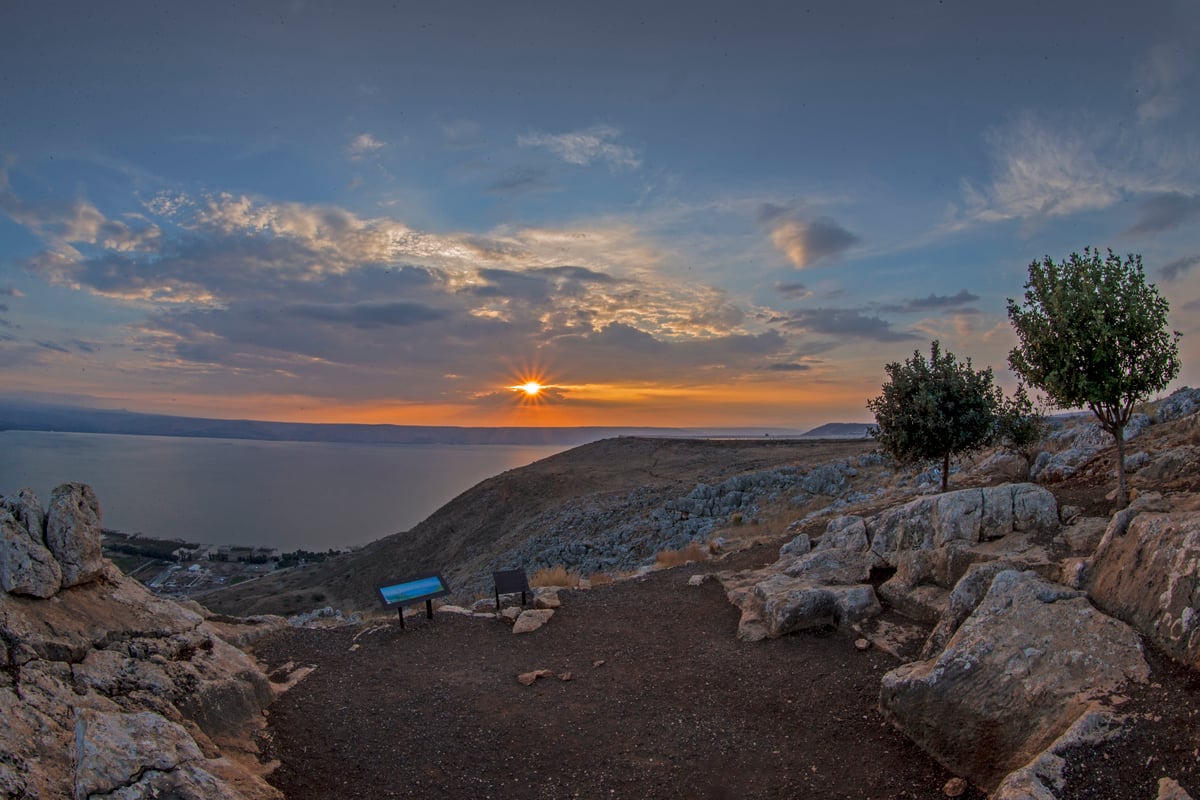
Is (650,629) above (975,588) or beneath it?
beneath

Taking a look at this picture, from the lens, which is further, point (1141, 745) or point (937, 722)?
point (937, 722)

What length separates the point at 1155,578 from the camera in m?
7.07

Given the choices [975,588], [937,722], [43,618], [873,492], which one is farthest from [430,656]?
[873,492]

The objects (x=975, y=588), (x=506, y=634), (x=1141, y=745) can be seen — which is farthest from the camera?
(x=506, y=634)

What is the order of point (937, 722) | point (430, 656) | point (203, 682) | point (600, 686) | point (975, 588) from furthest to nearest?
point (430, 656) → point (600, 686) → point (975, 588) → point (203, 682) → point (937, 722)

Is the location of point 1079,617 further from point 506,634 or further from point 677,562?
point 677,562

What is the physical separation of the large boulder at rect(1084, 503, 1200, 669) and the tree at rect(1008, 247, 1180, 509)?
3832 millimetres

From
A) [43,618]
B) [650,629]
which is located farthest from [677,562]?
[43,618]

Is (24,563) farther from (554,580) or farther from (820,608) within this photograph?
(554,580)

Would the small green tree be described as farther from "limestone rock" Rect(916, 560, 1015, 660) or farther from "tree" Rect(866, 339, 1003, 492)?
"limestone rock" Rect(916, 560, 1015, 660)

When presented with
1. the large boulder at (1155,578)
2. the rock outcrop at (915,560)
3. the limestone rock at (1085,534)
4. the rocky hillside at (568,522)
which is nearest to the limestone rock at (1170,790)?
the large boulder at (1155,578)

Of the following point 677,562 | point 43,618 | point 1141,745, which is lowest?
point 677,562

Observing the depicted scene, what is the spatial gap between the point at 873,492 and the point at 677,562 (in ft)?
42.5

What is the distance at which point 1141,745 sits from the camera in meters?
5.48
